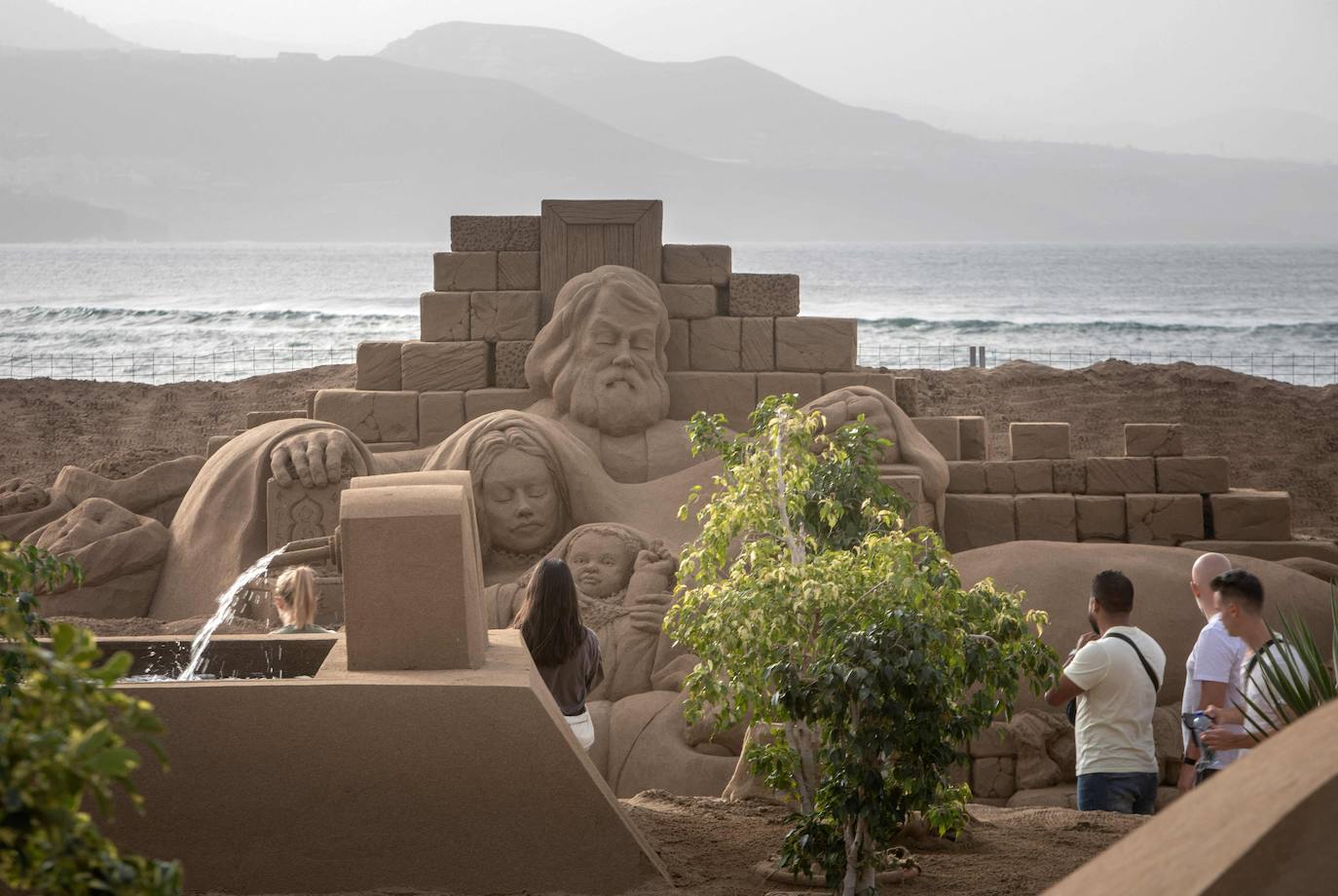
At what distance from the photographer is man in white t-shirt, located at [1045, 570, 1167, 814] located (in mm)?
5629

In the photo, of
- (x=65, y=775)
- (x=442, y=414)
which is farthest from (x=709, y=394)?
(x=65, y=775)

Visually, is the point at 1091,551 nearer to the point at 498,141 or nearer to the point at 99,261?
the point at 99,261

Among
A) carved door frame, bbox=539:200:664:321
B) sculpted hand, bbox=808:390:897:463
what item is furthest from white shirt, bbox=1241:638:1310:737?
carved door frame, bbox=539:200:664:321

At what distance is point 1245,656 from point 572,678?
2.50m

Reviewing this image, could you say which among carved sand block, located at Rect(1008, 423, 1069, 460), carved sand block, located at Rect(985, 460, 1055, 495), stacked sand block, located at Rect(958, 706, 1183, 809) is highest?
carved sand block, located at Rect(1008, 423, 1069, 460)

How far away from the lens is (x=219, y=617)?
729 cm

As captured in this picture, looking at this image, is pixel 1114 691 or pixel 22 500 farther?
pixel 22 500

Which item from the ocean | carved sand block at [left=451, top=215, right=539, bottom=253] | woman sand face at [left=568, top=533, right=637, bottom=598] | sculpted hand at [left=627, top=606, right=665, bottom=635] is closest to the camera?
sculpted hand at [left=627, top=606, right=665, bottom=635]

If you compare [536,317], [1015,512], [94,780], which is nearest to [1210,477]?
[1015,512]

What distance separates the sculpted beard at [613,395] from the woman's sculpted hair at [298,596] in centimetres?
319

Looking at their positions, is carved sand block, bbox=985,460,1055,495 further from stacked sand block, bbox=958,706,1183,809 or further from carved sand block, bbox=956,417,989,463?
stacked sand block, bbox=958,706,1183,809

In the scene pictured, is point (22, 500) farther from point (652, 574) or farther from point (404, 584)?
point (404, 584)

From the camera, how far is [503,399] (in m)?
10.1

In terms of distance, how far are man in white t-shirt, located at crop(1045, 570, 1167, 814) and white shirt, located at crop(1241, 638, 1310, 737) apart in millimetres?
388
